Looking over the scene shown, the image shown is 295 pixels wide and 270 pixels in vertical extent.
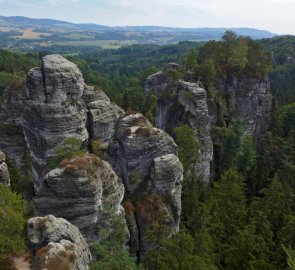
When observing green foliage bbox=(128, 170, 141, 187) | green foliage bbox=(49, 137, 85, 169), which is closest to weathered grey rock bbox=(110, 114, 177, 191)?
green foliage bbox=(128, 170, 141, 187)

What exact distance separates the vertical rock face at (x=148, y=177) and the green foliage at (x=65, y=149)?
5.05 metres

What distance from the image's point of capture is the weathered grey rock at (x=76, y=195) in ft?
115

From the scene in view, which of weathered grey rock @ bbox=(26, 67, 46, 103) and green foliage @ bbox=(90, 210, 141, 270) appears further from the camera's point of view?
weathered grey rock @ bbox=(26, 67, 46, 103)

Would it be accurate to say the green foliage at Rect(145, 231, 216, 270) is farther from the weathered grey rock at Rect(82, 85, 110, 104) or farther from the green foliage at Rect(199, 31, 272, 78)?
the green foliage at Rect(199, 31, 272, 78)

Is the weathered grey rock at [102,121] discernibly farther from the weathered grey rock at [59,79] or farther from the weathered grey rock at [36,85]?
the weathered grey rock at [36,85]

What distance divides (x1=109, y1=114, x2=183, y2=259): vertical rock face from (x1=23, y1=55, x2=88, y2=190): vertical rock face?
277 inches

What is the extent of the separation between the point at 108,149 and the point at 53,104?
30.1 feet

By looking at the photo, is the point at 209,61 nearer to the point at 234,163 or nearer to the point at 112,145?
the point at 234,163

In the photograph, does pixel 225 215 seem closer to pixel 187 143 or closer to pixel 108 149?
pixel 187 143

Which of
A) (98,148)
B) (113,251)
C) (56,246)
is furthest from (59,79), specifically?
(56,246)

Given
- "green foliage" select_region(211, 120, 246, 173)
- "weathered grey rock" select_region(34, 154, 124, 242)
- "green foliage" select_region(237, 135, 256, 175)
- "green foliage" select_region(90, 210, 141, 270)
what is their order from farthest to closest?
"green foliage" select_region(211, 120, 246, 173)
"green foliage" select_region(237, 135, 256, 175)
"weathered grey rock" select_region(34, 154, 124, 242)
"green foliage" select_region(90, 210, 141, 270)

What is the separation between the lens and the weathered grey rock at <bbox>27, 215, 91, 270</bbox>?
23.9 meters

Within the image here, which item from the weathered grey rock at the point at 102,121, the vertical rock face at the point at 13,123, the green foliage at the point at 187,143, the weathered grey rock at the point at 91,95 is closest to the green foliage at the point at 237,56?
the green foliage at the point at 187,143

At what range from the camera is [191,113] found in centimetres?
7212
